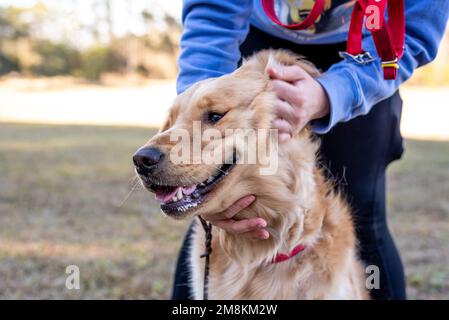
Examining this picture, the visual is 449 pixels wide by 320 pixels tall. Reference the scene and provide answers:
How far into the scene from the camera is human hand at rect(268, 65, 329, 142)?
74.6 inches

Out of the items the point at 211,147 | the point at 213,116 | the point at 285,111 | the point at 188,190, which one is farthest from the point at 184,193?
the point at 285,111

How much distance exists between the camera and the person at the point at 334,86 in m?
1.97

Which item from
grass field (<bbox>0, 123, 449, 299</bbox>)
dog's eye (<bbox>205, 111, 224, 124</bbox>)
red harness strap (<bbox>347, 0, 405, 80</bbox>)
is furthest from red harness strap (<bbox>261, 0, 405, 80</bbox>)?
grass field (<bbox>0, 123, 449, 299</bbox>)

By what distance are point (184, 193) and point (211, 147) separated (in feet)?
0.63

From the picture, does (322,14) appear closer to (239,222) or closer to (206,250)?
(239,222)

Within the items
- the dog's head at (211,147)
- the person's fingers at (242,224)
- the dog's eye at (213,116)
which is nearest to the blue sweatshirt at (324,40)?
the dog's head at (211,147)

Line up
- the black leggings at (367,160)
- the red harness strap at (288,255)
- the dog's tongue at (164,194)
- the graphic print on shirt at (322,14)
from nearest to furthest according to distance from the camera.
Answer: the dog's tongue at (164,194)
the red harness strap at (288,255)
the graphic print on shirt at (322,14)
the black leggings at (367,160)

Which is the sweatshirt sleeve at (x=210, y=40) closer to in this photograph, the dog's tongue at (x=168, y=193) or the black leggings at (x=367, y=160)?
the black leggings at (x=367, y=160)

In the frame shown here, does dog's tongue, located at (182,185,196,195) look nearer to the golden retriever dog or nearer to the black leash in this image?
the golden retriever dog

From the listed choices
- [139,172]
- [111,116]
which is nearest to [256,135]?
[139,172]

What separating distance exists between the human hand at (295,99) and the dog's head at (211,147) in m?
0.05

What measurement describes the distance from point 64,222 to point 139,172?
341 centimetres

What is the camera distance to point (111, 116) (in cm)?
1634
